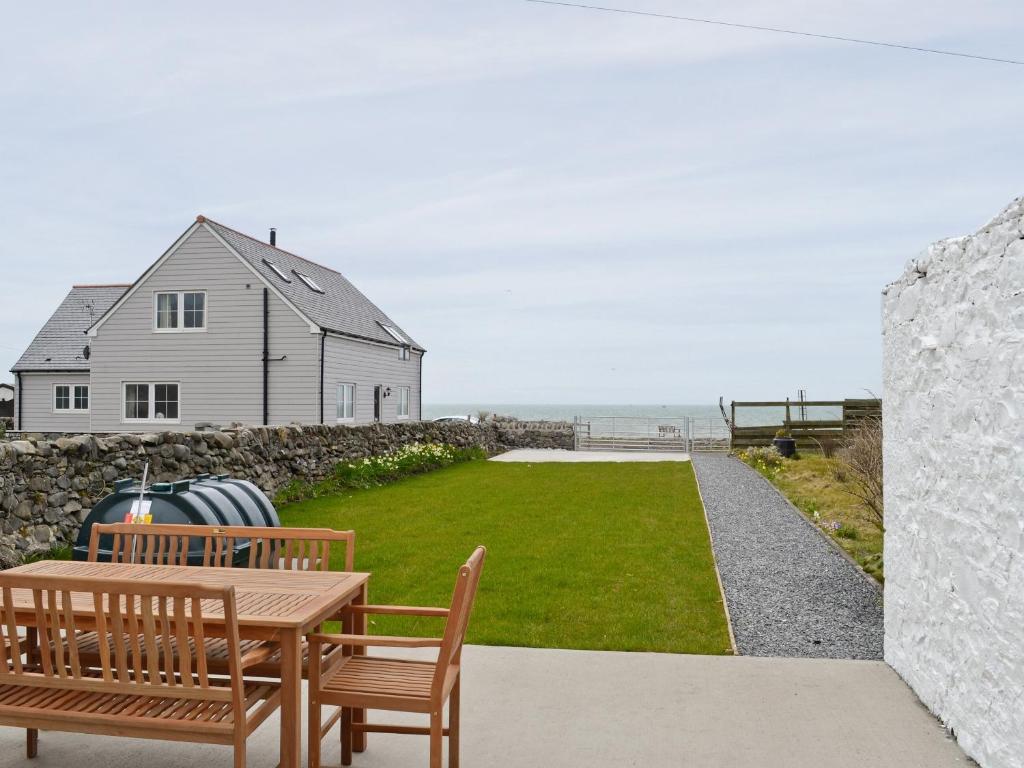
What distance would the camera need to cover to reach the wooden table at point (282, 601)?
3254mm

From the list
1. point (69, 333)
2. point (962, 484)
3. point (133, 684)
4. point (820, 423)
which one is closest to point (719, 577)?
point (962, 484)

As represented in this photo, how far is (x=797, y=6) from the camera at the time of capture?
1088 cm

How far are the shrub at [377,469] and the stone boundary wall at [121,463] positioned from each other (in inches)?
8.7

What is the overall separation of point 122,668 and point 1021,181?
4.53 meters

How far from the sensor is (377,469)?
17.9 metres

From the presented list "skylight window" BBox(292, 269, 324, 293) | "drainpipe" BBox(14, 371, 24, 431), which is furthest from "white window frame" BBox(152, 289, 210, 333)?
"drainpipe" BBox(14, 371, 24, 431)

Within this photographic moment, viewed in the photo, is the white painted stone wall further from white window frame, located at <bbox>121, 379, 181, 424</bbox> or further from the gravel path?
white window frame, located at <bbox>121, 379, 181, 424</bbox>

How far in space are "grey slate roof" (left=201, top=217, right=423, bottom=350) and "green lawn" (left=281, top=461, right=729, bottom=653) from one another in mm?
7923

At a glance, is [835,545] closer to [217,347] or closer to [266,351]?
[266,351]

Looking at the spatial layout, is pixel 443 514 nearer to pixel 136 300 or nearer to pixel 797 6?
pixel 797 6

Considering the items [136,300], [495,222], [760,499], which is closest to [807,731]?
[760,499]

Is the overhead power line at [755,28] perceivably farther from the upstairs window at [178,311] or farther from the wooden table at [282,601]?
the upstairs window at [178,311]

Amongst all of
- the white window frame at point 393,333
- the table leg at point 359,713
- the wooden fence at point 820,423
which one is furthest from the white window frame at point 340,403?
the table leg at point 359,713

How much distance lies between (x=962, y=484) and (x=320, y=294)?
23243 millimetres
